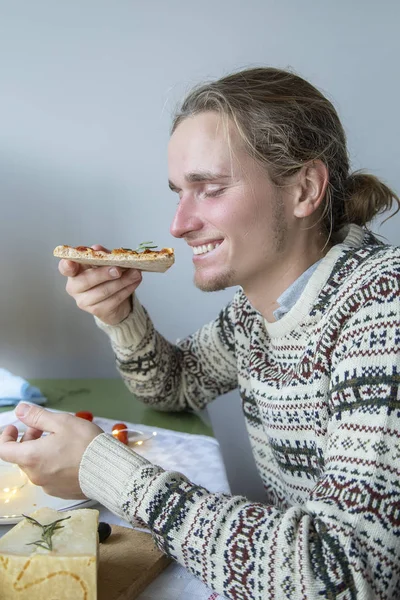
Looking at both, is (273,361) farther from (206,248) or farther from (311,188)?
(311,188)

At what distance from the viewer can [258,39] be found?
2109 millimetres

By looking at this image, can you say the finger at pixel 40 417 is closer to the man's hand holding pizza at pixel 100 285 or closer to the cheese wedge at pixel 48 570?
the cheese wedge at pixel 48 570

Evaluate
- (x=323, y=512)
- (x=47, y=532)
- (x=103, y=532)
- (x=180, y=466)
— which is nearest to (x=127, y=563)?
(x=103, y=532)

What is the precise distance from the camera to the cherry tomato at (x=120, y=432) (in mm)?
1474

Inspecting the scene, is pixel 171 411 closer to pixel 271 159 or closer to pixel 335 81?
pixel 271 159

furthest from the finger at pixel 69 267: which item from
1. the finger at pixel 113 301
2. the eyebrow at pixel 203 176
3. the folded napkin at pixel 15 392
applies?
the folded napkin at pixel 15 392

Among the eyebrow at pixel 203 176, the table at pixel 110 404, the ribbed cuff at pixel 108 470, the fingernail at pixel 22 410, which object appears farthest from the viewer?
the table at pixel 110 404

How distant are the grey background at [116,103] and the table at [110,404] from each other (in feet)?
0.83

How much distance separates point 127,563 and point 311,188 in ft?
2.86

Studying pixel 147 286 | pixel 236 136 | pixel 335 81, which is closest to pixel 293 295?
pixel 236 136

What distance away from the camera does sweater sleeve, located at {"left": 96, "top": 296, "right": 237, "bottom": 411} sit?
170cm

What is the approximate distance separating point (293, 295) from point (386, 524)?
58 centimetres

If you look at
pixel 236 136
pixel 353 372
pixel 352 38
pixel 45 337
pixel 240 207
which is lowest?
pixel 45 337

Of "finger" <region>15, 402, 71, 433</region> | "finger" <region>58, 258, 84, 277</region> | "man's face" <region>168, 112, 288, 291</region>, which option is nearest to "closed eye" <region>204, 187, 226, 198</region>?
"man's face" <region>168, 112, 288, 291</region>
